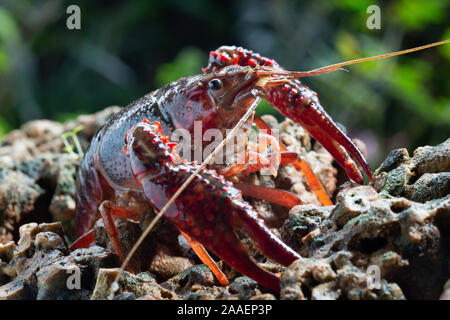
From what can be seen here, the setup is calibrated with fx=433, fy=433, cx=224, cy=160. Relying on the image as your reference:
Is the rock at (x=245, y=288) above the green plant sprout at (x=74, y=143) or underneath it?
underneath

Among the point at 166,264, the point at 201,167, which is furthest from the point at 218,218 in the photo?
the point at 166,264

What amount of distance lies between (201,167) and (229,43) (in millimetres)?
6554

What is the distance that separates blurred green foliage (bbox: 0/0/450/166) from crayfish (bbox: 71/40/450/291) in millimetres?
2861

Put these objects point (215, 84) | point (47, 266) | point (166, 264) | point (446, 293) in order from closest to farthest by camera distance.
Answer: point (446, 293), point (47, 266), point (166, 264), point (215, 84)

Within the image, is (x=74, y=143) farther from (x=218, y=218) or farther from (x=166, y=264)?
(x=218, y=218)

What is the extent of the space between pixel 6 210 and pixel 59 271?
132 centimetres

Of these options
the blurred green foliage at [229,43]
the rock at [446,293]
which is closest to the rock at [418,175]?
the rock at [446,293]

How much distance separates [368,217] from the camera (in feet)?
4.78

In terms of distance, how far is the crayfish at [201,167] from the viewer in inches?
58.1

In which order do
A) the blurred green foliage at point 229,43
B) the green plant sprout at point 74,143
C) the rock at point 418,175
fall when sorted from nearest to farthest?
the rock at point 418,175 < the green plant sprout at point 74,143 < the blurred green foliage at point 229,43

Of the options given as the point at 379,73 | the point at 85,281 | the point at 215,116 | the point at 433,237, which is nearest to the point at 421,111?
the point at 379,73

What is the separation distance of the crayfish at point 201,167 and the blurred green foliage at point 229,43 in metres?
2.86

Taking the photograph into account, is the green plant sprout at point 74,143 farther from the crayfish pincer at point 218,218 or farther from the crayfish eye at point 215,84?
the crayfish pincer at point 218,218

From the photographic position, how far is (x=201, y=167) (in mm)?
1561
